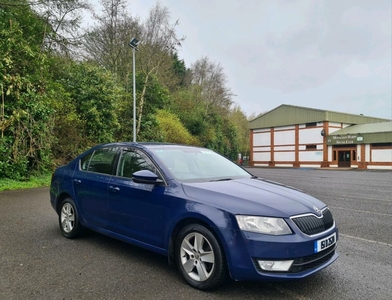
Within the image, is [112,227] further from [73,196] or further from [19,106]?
[19,106]

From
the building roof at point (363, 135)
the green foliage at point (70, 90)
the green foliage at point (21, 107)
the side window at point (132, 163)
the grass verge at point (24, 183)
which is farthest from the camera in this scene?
the building roof at point (363, 135)

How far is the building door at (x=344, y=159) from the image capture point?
120 feet

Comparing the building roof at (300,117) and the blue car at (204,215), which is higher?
the building roof at (300,117)

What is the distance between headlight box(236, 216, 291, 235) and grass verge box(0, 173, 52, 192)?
1046 centimetres

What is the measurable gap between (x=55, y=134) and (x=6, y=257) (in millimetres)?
11320

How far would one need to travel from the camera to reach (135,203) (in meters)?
3.86

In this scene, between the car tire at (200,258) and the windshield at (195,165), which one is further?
the windshield at (195,165)

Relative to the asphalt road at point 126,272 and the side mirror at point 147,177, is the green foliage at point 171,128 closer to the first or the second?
the asphalt road at point 126,272

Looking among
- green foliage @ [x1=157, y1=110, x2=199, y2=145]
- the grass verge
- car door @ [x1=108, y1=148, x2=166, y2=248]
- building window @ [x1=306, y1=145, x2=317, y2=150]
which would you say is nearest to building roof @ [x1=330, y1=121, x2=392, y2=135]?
building window @ [x1=306, y1=145, x2=317, y2=150]

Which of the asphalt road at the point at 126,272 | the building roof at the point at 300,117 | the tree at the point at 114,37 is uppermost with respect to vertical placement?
the tree at the point at 114,37

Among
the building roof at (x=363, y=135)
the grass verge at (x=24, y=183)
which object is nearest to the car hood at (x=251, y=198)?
the grass verge at (x=24, y=183)

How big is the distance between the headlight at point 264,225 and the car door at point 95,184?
86.2 inches

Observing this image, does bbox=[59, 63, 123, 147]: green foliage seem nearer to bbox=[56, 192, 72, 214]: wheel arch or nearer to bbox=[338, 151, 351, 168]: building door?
bbox=[56, 192, 72, 214]: wheel arch

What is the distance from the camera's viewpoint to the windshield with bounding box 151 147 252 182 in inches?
153
